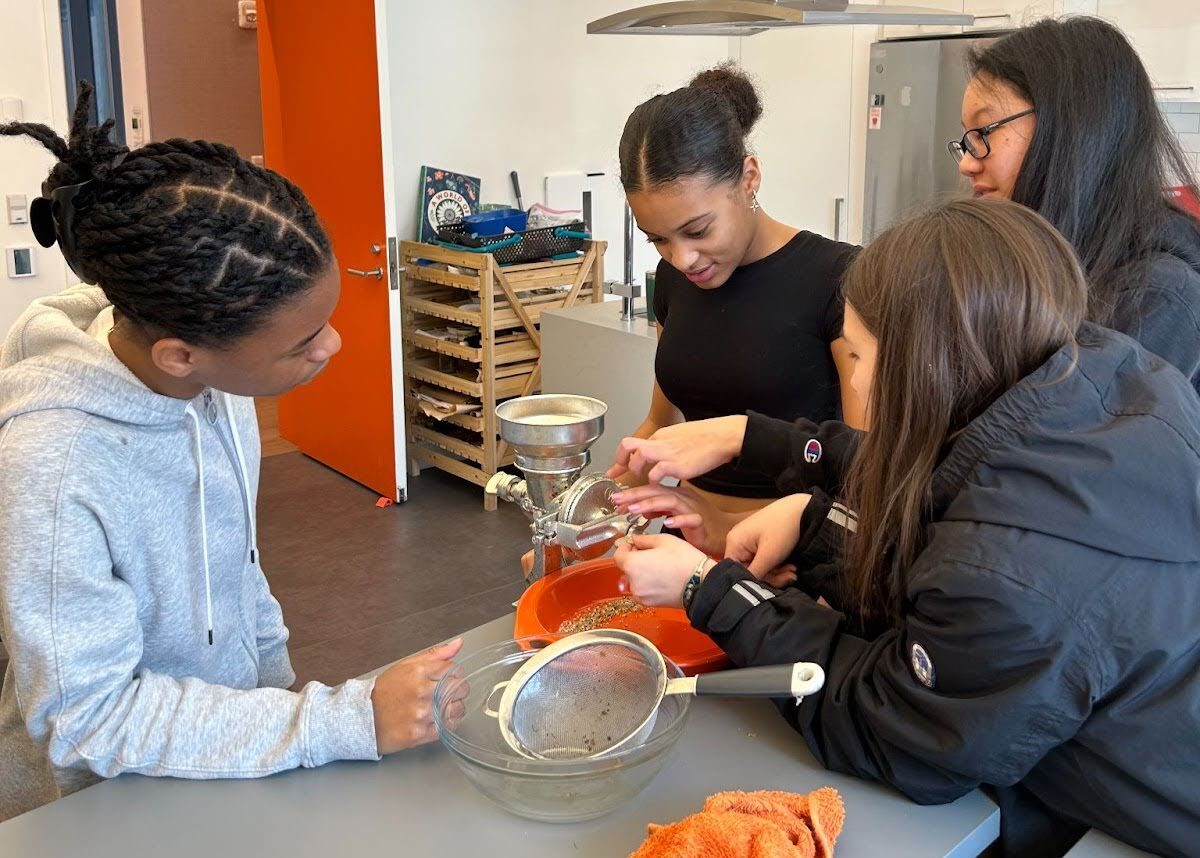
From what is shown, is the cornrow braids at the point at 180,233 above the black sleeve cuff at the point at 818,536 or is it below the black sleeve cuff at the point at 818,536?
above

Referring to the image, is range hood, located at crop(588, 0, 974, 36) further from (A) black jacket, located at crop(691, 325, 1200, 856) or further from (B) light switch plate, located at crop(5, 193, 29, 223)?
(B) light switch plate, located at crop(5, 193, 29, 223)

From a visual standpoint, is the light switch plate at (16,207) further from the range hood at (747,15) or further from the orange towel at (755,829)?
the orange towel at (755,829)

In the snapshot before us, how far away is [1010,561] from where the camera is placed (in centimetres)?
89

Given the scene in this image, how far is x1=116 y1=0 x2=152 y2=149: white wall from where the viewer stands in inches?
220

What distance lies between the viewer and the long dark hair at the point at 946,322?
970 mm

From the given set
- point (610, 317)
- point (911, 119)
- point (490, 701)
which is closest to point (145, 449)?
point (490, 701)

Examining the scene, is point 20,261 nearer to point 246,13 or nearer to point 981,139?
point 246,13

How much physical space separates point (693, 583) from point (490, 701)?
0.84 feet

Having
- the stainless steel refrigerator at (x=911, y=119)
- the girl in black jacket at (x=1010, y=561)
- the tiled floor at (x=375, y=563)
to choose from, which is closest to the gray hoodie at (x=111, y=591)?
the girl in black jacket at (x=1010, y=561)

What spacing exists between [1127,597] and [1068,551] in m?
0.06

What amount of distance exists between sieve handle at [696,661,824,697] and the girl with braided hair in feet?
1.00

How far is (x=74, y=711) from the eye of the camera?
1.05 metres

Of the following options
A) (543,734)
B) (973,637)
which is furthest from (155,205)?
(973,637)

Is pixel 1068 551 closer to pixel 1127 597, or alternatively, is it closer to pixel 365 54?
pixel 1127 597
